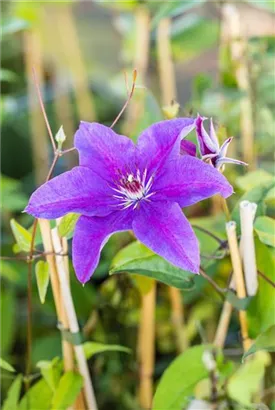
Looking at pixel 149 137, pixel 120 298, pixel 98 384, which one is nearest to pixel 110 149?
pixel 149 137

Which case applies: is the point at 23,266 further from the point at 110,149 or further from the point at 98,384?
the point at 110,149

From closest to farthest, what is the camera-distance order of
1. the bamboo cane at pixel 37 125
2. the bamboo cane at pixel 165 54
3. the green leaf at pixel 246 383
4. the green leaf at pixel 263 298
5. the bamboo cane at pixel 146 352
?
1. the green leaf at pixel 246 383
2. the green leaf at pixel 263 298
3. the bamboo cane at pixel 146 352
4. the bamboo cane at pixel 165 54
5. the bamboo cane at pixel 37 125

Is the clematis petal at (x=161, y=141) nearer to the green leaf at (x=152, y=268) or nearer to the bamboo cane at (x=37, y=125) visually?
the green leaf at (x=152, y=268)

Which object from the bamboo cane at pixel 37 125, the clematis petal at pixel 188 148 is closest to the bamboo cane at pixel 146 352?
the clematis petal at pixel 188 148

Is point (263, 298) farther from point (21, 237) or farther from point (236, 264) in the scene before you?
point (21, 237)

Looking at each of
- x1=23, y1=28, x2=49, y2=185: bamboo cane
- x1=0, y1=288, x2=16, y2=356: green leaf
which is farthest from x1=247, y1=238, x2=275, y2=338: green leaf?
x1=23, y1=28, x2=49, y2=185: bamboo cane

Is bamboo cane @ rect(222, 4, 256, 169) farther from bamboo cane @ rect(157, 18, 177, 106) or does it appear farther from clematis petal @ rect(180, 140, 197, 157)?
clematis petal @ rect(180, 140, 197, 157)

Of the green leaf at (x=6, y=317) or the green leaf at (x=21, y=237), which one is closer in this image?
the green leaf at (x=21, y=237)
